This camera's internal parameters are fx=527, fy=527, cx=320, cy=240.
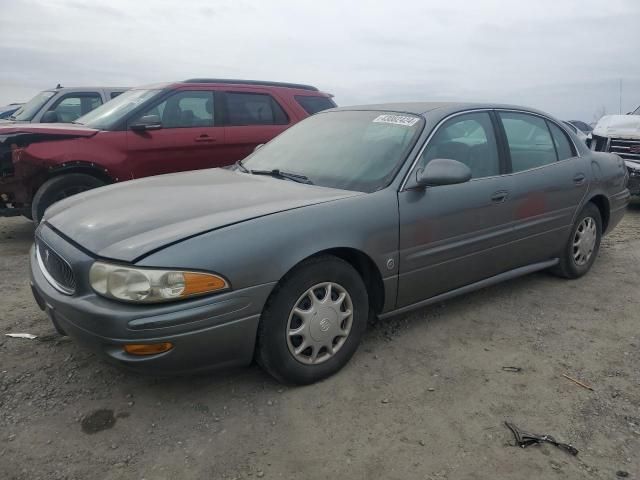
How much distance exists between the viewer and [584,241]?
448cm

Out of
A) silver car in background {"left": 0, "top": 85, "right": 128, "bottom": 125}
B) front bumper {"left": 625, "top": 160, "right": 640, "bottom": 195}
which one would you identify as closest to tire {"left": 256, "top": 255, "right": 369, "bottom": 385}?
front bumper {"left": 625, "top": 160, "right": 640, "bottom": 195}

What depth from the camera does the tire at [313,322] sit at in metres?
2.59

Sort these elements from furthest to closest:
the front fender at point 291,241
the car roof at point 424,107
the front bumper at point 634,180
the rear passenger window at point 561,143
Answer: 1. the front bumper at point 634,180
2. the rear passenger window at point 561,143
3. the car roof at point 424,107
4. the front fender at point 291,241

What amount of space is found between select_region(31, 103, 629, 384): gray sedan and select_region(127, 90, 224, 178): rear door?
6.85 feet

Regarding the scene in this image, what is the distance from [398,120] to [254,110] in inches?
130

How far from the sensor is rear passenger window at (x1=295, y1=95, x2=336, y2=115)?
6766mm

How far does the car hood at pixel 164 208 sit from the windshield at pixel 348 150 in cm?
17

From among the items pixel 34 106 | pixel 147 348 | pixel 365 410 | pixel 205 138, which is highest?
pixel 34 106

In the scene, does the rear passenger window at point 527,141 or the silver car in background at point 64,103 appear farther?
the silver car in background at point 64,103

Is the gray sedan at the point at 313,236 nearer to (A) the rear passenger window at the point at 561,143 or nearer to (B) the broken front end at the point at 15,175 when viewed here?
(A) the rear passenger window at the point at 561,143

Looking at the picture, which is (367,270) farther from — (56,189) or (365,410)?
(56,189)

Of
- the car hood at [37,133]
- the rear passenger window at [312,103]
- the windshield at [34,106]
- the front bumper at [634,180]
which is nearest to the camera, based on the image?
the car hood at [37,133]

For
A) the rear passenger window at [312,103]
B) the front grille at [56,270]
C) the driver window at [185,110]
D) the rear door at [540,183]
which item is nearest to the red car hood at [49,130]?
the driver window at [185,110]

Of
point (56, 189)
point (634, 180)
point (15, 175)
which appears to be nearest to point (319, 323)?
point (56, 189)
